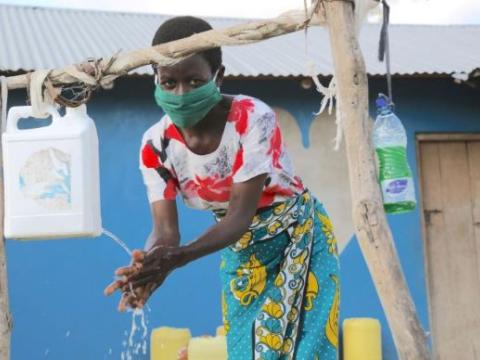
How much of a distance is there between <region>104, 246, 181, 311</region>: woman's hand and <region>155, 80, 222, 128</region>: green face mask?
496 mm

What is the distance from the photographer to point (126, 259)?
20.6ft

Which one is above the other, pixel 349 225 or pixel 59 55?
pixel 59 55

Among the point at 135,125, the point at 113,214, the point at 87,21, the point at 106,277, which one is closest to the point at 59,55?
the point at 135,125

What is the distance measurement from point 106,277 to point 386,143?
3.85 meters

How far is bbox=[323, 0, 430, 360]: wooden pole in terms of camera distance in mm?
2586

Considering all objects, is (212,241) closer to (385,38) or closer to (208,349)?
(385,38)

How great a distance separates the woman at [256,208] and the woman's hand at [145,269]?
380 millimetres

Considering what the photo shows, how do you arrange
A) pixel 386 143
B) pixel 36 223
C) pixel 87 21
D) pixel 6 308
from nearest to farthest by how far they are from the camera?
pixel 386 143, pixel 36 223, pixel 6 308, pixel 87 21

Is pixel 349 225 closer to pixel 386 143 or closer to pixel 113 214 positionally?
pixel 113 214

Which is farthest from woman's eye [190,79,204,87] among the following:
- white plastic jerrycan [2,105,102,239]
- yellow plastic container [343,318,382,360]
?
yellow plastic container [343,318,382,360]

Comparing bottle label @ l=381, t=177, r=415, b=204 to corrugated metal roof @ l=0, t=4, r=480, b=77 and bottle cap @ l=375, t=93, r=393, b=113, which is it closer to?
bottle cap @ l=375, t=93, r=393, b=113

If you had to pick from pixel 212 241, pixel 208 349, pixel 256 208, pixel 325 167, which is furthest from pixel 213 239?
pixel 325 167

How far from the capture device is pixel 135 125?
20.9 ft

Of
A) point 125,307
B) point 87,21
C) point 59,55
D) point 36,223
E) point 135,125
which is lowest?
point 125,307
